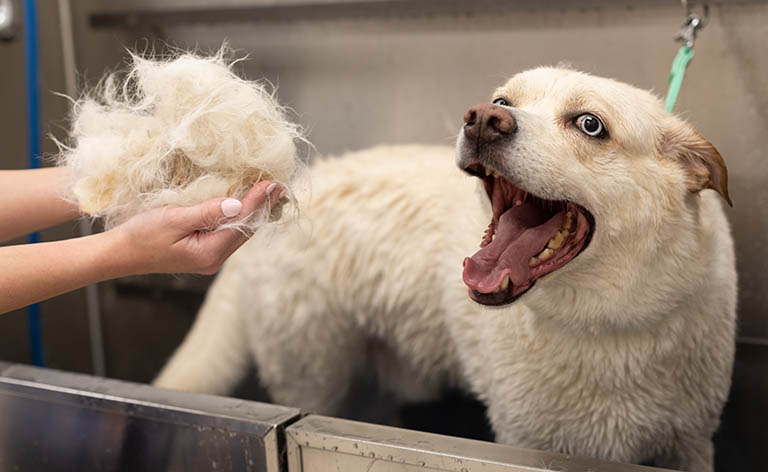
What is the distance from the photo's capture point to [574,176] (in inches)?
32.0

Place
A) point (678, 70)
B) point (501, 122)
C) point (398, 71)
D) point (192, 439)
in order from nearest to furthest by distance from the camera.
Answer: point (501, 122) → point (192, 439) → point (678, 70) → point (398, 71)

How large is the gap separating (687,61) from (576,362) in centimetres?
47

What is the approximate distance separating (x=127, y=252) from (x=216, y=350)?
71cm

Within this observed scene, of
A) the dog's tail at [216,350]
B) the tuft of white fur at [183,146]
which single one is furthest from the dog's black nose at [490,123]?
the dog's tail at [216,350]

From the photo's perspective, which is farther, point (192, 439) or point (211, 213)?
point (192, 439)

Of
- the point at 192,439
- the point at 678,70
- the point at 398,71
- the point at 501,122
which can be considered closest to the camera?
the point at 501,122

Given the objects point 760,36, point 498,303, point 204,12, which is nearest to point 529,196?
point 498,303

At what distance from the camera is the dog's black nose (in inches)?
30.8

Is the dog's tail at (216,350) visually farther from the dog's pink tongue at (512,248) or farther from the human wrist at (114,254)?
the dog's pink tongue at (512,248)

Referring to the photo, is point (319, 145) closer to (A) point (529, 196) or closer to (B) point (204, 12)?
(B) point (204, 12)

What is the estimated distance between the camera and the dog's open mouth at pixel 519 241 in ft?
2.65

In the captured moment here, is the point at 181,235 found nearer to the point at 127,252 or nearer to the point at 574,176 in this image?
the point at 127,252

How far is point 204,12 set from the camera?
1534mm

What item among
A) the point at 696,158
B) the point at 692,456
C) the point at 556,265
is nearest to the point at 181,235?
the point at 556,265
